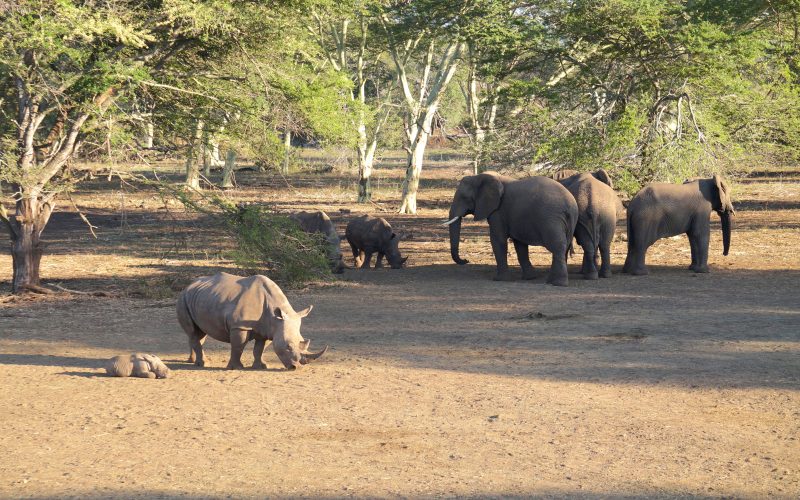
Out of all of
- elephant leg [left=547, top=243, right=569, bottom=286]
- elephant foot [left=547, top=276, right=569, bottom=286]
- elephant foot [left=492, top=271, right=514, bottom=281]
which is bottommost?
elephant foot [left=492, top=271, right=514, bottom=281]

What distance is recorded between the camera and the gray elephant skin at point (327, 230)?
19.4m

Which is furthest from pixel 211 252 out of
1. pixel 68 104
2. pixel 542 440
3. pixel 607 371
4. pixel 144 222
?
pixel 542 440

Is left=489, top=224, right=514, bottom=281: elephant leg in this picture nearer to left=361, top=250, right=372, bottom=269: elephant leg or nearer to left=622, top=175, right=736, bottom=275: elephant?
left=622, top=175, right=736, bottom=275: elephant

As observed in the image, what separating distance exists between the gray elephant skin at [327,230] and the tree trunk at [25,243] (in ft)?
15.4

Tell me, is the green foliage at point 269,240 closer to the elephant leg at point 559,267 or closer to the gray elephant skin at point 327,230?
the gray elephant skin at point 327,230

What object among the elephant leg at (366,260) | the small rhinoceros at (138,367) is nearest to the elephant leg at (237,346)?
the small rhinoceros at (138,367)

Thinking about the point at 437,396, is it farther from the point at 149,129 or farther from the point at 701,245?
the point at 149,129

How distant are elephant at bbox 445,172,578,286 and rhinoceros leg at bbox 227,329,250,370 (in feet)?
24.7

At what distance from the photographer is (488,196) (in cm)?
1886

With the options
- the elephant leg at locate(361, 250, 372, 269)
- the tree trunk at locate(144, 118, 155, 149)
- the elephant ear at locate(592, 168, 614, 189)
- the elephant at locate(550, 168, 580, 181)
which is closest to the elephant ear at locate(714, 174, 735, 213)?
the elephant ear at locate(592, 168, 614, 189)

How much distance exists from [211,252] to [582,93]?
9.41 m

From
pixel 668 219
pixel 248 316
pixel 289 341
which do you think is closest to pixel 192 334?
pixel 248 316

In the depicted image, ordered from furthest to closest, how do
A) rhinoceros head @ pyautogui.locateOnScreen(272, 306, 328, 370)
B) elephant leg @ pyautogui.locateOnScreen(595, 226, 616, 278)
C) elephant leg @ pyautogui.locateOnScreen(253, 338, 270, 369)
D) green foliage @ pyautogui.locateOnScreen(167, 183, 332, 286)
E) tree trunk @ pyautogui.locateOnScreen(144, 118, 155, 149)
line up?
1. elephant leg @ pyautogui.locateOnScreen(595, 226, 616, 278)
2. tree trunk @ pyautogui.locateOnScreen(144, 118, 155, 149)
3. green foliage @ pyautogui.locateOnScreen(167, 183, 332, 286)
4. elephant leg @ pyautogui.locateOnScreen(253, 338, 270, 369)
5. rhinoceros head @ pyautogui.locateOnScreen(272, 306, 328, 370)

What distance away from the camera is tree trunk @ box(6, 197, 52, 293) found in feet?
56.9
